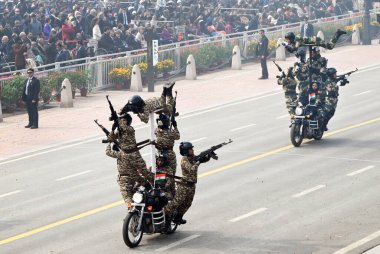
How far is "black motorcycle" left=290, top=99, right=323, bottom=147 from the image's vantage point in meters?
27.4

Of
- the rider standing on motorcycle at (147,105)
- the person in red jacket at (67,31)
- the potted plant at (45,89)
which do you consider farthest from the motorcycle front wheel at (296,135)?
Answer: the person in red jacket at (67,31)

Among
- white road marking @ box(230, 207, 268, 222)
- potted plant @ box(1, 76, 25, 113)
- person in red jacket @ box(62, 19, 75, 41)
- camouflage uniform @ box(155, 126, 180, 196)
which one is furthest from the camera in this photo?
person in red jacket @ box(62, 19, 75, 41)

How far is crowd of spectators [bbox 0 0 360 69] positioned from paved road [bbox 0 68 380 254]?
322 inches

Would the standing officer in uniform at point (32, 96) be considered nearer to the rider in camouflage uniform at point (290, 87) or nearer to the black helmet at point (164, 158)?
the rider in camouflage uniform at point (290, 87)

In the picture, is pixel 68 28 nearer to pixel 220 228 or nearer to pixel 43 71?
pixel 43 71

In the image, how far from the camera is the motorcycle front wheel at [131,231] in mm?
17812

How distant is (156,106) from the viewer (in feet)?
61.5

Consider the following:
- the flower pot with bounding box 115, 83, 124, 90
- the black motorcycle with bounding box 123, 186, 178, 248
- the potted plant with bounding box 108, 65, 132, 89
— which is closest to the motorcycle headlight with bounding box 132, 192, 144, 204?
the black motorcycle with bounding box 123, 186, 178, 248


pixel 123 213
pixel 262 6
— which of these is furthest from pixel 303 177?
pixel 262 6

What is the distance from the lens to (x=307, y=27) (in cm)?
4753

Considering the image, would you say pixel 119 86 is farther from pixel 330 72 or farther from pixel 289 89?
pixel 330 72

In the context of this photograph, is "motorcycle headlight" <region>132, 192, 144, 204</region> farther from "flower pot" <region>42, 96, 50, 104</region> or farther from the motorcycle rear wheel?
"flower pot" <region>42, 96, 50, 104</region>

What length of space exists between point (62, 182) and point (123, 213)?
12.3ft

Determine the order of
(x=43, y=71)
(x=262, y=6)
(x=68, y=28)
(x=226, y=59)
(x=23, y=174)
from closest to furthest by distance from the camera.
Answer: (x=23, y=174)
(x=43, y=71)
(x=68, y=28)
(x=226, y=59)
(x=262, y=6)
